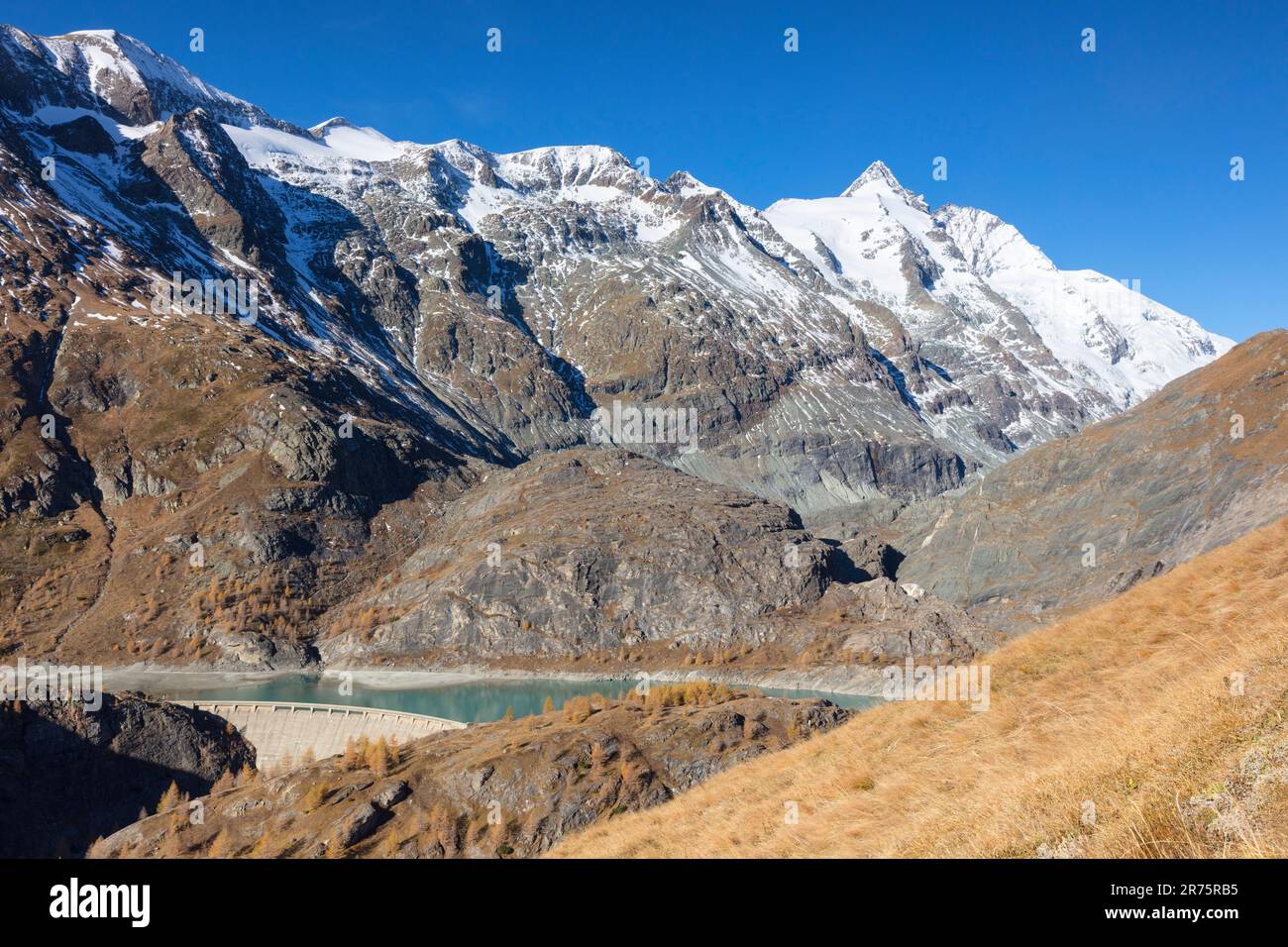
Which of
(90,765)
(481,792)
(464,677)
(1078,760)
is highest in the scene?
(1078,760)

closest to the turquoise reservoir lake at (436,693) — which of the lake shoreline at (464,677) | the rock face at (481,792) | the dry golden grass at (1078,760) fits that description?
the lake shoreline at (464,677)

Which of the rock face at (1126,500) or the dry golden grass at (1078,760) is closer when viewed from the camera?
the dry golden grass at (1078,760)

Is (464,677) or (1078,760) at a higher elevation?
(1078,760)

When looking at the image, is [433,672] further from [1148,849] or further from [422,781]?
[1148,849]

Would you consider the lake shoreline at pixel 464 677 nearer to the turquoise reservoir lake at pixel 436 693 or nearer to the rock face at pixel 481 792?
the turquoise reservoir lake at pixel 436 693

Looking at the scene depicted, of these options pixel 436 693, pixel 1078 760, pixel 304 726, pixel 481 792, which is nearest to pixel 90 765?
pixel 304 726

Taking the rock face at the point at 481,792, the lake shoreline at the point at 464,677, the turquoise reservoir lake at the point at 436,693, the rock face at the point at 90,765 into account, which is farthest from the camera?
the lake shoreline at the point at 464,677

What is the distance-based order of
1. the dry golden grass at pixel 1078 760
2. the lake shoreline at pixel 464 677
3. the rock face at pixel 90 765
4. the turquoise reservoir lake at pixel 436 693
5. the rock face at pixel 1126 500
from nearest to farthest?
the dry golden grass at pixel 1078 760 < the rock face at pixel 90 765 < the turquoise reservoir lake at pixel 436 693 < the lake shoreline at pixel 464 677 < the rock face at pixel 1126 500

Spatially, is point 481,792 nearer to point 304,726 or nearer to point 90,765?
point 90,765
